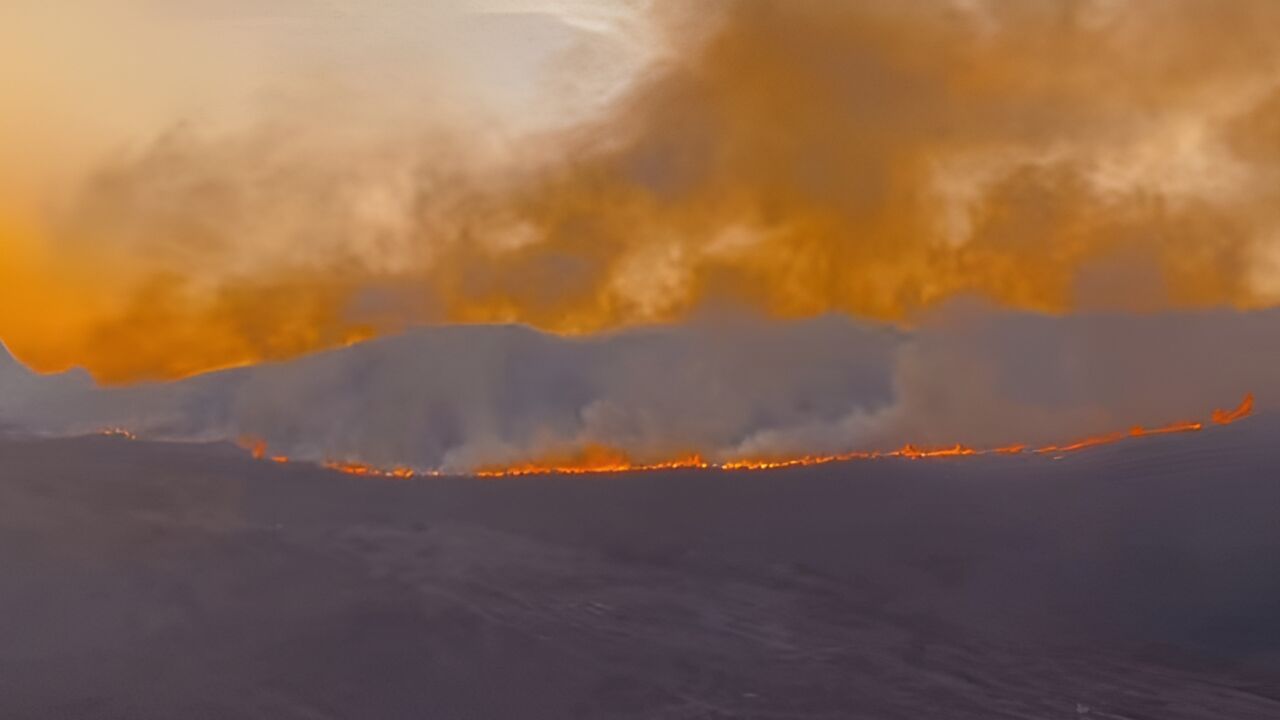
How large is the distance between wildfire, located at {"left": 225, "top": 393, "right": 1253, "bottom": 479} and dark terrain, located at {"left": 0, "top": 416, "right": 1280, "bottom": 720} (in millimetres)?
105

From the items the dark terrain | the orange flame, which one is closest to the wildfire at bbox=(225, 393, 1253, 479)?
the orange flame

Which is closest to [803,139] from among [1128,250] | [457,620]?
[1128,250]

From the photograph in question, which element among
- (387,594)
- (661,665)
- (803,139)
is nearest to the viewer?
(661,665)

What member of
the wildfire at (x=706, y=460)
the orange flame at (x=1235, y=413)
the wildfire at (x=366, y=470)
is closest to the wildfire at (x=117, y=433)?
the wildfire at (x=706, y=460)

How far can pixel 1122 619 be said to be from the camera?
37.7 feet

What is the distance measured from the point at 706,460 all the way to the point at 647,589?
1.25m

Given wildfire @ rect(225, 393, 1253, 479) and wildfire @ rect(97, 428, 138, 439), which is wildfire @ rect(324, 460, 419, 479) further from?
wildfire @ rect(97, 428, 138, 439)

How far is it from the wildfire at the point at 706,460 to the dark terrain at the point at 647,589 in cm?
10

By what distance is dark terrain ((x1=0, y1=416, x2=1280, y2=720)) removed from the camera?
10.7 metres

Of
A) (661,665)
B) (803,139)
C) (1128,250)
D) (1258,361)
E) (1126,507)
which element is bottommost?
(661,665)

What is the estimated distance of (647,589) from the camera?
38.4 ft

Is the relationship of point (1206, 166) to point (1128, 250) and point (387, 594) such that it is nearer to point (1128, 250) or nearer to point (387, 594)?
point (1128, 250)

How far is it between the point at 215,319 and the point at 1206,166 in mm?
9053

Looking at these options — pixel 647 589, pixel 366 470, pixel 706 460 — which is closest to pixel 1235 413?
pixel 706 460
